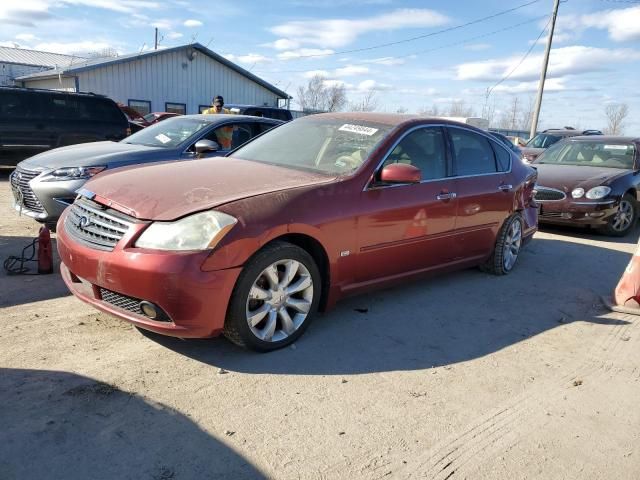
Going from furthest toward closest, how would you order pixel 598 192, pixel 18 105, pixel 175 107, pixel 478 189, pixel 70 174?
pixel 175 107, pixel 18 105, pixel 598 192, pixel 70 174, pixel 478 189

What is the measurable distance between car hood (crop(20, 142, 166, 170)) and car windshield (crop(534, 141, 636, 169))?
24.3 feet

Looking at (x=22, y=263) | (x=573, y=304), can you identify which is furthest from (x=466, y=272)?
(x=22, y=263)

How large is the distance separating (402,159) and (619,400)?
235 cm

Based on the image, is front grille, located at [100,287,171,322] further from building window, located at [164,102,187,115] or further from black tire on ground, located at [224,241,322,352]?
building window, located at [164,102,187,115]

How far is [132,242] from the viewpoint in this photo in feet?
10.2

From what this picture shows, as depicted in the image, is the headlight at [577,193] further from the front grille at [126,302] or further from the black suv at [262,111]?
the black suv at [262,111]

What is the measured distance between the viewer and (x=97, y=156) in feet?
20.0

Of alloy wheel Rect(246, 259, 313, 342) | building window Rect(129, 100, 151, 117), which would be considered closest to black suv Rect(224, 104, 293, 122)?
alloy wheel Rect(246, 259, 313, 342)

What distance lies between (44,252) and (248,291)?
2.67 meters

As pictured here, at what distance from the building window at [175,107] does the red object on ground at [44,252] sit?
20.8 metres

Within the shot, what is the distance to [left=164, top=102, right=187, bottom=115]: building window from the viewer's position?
2438 cm

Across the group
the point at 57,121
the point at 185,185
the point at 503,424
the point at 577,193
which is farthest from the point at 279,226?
the point at 57,121

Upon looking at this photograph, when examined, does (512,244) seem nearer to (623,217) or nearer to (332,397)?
(332,397)

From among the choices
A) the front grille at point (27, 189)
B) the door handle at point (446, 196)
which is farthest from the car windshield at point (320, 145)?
the front grille at point (27, 189)
